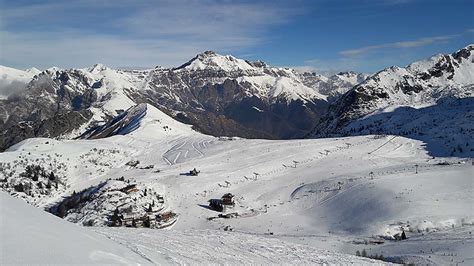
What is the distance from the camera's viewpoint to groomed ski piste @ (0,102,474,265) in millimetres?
18375

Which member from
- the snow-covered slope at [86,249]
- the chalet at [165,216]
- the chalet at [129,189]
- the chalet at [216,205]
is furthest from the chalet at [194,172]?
the snow-covered slope at [86,249]

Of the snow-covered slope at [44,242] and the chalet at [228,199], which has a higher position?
the snow-covered slope at [44,242]

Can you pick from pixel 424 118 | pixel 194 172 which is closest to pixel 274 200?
pixel 194 172

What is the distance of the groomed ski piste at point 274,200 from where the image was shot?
18375 mm

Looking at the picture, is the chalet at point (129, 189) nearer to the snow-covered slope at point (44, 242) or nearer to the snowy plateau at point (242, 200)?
the snowy plateau at point (242, 200)

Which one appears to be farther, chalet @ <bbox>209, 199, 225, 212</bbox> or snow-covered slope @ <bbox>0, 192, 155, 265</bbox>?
chalet @ <bbox>209, 199, 225, 212</bbox>

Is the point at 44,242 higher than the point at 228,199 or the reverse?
higher

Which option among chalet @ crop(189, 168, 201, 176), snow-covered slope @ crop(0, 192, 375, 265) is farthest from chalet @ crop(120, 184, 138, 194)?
snow-covered slope @ crop(0, 192, 375, 265)

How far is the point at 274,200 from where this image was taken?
57781 millimetres

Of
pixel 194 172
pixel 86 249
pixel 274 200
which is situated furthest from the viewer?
pixel 194 172

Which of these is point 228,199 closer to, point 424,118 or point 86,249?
point 86,249

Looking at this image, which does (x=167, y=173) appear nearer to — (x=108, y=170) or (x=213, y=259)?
(x=108, y=170)

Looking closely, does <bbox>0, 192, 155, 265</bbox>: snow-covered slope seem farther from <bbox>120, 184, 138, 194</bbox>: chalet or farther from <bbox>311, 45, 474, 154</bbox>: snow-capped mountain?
<bbox>311, 45, 474, 154</bbox>: snow-capped mountain

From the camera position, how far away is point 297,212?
173 feet
